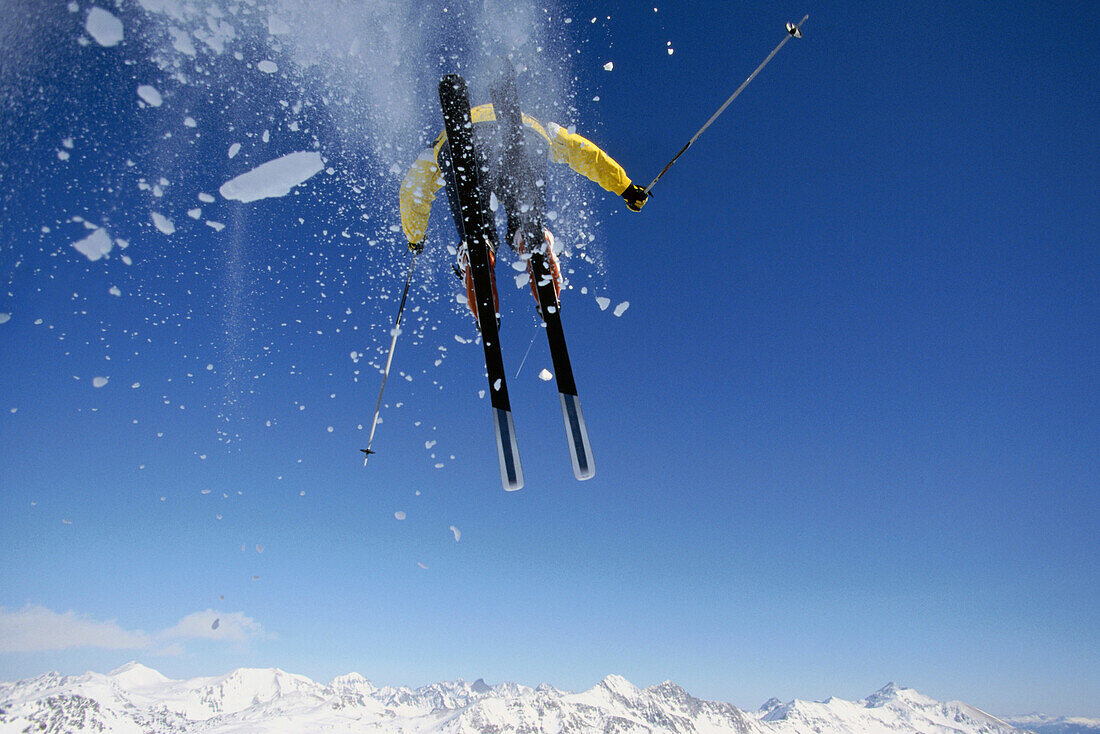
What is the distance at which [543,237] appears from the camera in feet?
17.9

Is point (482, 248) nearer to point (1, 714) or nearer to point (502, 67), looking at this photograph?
point (502, 67)

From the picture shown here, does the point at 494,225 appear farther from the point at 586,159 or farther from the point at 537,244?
the point at 586,159

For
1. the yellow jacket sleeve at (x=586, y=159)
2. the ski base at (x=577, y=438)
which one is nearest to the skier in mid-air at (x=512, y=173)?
the yellow jacket sleeve at (x=586, y=159)

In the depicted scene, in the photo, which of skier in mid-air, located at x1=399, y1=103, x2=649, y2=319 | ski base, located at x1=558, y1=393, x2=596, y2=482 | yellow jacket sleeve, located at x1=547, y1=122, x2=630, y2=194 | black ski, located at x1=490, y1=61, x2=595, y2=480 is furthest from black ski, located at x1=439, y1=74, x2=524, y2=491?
yellow jacket sleeve, located at x1=547, y1=122, x2=630, y2=194

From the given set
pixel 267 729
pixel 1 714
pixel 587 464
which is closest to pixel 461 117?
pixel 587 464

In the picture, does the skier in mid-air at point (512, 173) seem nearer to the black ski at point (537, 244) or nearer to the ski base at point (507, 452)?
the black ski at point (537, 244)

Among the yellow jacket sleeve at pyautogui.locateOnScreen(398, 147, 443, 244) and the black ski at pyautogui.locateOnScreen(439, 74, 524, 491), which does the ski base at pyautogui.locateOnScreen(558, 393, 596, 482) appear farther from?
the yellow jacket sleeve at pyautogui.locateOnScreen(398, 147, 443, 244)

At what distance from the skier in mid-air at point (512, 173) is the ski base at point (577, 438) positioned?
1145 millimetres

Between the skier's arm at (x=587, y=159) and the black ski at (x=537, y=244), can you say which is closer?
the black ski at (x=537, y=244)

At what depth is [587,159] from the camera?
17.2 ft

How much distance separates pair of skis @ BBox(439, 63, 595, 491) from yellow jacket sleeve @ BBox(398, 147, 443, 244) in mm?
606

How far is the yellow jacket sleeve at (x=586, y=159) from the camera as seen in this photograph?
5.20 m

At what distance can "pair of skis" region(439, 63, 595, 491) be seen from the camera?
15.9ft

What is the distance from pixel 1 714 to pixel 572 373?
982ft
